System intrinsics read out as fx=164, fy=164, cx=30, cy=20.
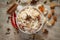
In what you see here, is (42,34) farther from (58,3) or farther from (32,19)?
(58,3)

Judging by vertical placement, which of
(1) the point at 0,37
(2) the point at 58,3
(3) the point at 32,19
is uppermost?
(2) the point at 58,3

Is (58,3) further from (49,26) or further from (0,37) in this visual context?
(0,37)

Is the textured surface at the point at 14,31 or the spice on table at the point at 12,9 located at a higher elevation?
the spice on table at the point at 12,9

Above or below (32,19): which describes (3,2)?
above

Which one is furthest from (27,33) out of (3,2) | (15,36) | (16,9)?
(3,2)

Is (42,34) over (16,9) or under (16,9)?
under

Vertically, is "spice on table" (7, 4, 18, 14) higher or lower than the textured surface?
higher

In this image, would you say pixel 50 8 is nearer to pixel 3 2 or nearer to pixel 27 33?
pixel 27 33

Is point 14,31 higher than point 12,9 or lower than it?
lower

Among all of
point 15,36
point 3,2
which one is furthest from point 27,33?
point 3,2
